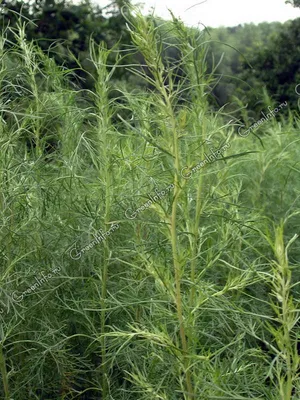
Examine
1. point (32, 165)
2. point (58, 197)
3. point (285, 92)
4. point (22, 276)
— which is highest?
point (32, 165)

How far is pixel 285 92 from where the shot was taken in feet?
37.9

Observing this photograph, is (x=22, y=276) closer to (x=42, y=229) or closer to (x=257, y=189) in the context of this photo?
(x=42, y=229)

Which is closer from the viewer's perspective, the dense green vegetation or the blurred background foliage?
the dense green vegetation

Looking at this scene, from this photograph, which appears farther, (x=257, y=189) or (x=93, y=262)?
(x=257, y=189)

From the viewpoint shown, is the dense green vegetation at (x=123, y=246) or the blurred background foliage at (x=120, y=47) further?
the blurred background foliage at (x=120, y=47)


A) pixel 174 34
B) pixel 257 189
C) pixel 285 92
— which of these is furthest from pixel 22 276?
pixel 285 92

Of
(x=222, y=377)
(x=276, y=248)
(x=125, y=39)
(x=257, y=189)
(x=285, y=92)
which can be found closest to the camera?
(x=276, y=248)

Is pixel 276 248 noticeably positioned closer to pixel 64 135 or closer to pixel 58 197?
pixel 58 197

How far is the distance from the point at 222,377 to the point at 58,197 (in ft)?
3.52

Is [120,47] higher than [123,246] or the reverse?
higher

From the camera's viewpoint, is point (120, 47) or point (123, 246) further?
point (120, 47)

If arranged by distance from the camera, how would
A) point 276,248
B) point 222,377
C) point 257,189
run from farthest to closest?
point 257,189 < point 222,377 < point 276,248

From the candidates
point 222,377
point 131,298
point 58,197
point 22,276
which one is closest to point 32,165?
point 58,197

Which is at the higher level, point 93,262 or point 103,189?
point 103,189
